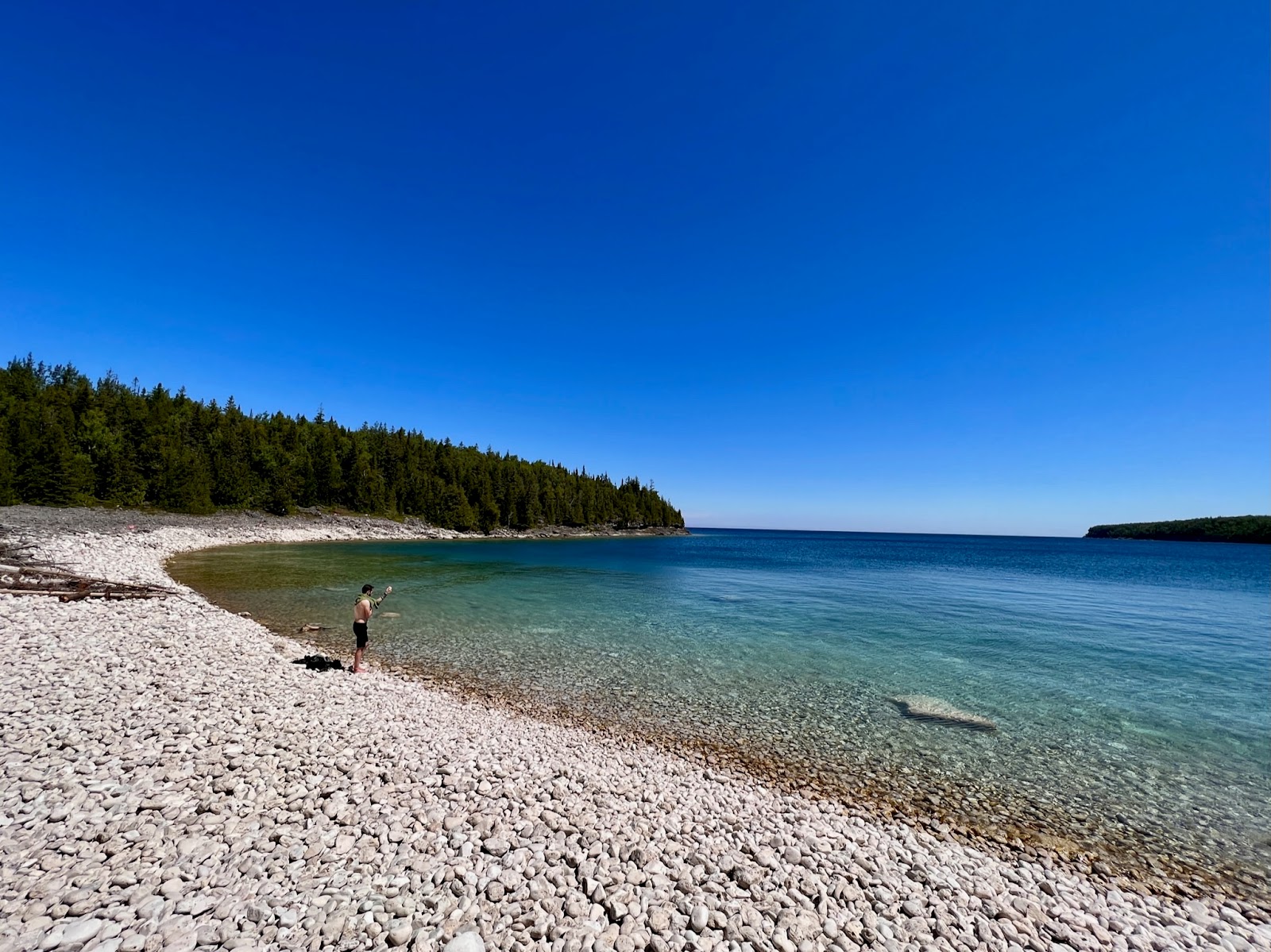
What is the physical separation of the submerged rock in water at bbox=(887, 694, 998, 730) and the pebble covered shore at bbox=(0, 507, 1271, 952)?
20.4ft

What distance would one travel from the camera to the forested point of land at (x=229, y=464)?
63.4 metres

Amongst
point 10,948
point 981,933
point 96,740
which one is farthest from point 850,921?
point 96,740

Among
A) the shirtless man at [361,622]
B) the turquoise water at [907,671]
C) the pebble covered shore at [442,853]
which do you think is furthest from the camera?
the shirtless man at [361,622]

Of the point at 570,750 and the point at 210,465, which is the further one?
the point at 210,465

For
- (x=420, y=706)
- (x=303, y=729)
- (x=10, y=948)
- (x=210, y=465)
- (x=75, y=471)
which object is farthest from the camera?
(x=210, y=465)

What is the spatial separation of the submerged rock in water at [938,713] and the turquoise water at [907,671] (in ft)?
1.26

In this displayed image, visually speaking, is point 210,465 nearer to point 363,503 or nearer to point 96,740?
point 363,503

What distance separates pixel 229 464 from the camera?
8269 centimetres

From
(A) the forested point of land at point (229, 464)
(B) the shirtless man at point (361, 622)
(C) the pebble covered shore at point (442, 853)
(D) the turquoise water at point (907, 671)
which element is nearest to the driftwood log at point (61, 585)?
(D) the turquoise water at point (907, 671)

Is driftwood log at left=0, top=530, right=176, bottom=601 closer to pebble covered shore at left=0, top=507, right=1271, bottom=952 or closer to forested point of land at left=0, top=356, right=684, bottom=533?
pebble covered shore at left=0, top=507, right=1271, bottom=952

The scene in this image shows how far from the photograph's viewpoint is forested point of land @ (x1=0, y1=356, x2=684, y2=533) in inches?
2496

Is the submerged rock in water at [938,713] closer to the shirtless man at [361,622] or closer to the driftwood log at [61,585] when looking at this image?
the shirtless man at [361,622]

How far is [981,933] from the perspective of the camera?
5.93m

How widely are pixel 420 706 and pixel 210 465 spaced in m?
94.8
